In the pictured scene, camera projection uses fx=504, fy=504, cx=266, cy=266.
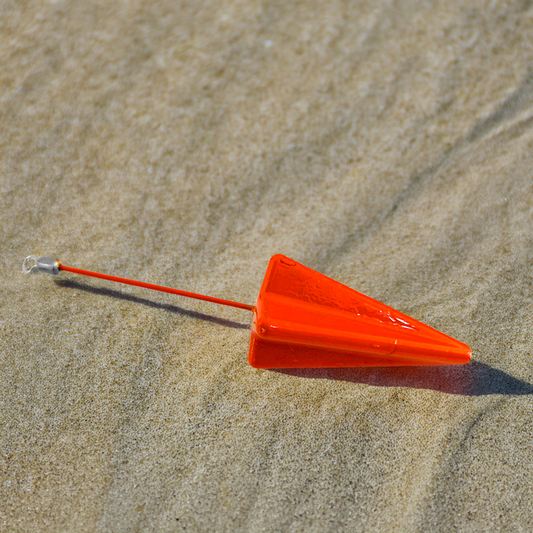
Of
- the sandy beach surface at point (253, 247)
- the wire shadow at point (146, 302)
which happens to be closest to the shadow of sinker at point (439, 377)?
the sandy beach surface at point (253, 247)

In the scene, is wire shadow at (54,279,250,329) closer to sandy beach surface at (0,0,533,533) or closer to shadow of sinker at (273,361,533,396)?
sandy beach surface at (0,0,533,533)

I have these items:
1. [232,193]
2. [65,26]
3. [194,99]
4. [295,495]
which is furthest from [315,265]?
[65,26]

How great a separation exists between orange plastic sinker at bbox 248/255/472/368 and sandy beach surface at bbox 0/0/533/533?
0.25 ft

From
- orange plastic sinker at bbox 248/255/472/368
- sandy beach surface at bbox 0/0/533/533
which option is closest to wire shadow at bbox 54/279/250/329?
sandy beach surface at bbox 0/0/533/533

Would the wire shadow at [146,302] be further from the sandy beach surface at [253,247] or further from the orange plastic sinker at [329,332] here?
the orange plastic sinker at [329,332]

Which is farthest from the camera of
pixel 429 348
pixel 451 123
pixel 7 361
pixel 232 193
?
pixel 451 123

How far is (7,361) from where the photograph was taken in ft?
4.77

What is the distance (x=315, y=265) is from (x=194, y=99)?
2.91ft

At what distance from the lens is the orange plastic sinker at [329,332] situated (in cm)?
134

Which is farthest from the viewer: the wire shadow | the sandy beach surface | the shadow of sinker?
the wire shadow

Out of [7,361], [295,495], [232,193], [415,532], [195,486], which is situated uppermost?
[7,361]

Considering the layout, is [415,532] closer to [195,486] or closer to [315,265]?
[195,486]

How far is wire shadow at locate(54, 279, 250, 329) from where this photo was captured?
5.13ft

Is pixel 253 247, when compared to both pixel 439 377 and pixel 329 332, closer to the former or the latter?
pixel 329 332
